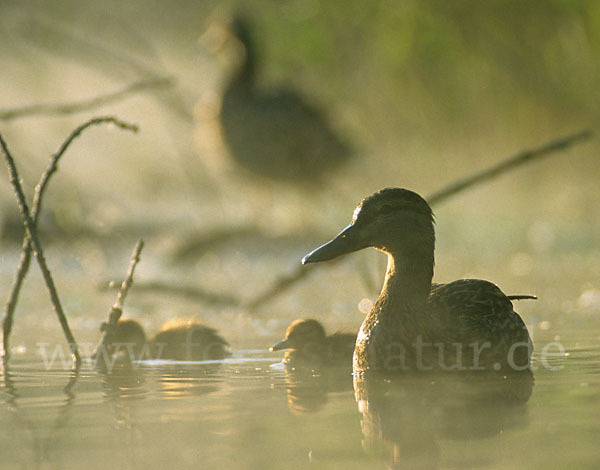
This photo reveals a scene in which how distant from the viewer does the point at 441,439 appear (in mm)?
2766

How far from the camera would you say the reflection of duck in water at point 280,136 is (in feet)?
31.7

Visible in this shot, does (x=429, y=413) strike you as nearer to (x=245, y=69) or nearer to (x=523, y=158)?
(x=523, y=158)

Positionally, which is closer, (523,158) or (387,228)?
(387,228)

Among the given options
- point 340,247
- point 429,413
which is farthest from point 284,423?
point 340,247

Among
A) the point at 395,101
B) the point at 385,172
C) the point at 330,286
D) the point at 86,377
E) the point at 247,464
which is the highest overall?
the point at 395,101

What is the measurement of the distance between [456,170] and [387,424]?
8705 millimetres

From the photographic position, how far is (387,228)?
4.23m

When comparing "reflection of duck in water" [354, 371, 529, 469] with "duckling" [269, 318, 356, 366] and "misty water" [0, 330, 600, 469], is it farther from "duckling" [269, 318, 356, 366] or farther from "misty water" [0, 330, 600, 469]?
"duckling" [269, 318, 356, 366]

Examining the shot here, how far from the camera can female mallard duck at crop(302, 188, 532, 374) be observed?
3973mm

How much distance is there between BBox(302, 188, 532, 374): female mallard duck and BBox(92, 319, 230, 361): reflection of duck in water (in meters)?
0.88

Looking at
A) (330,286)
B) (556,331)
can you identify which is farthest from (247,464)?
(330,286)

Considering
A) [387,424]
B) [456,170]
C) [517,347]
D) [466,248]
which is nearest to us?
[387,424]

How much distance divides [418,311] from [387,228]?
0.36 m

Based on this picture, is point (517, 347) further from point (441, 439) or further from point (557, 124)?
point (557, 124)
